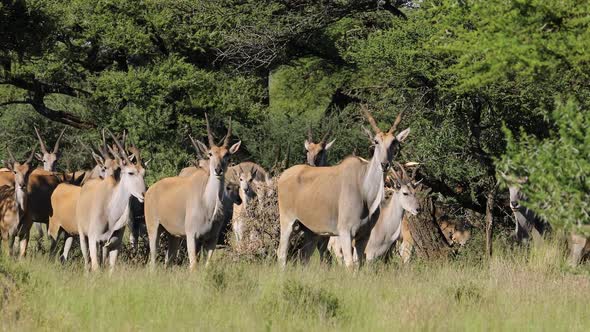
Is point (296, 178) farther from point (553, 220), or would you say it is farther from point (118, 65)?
point (118, 65)

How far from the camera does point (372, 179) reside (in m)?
14.7

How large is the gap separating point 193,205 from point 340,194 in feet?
6.02

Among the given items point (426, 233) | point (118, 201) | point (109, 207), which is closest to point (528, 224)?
point (426, 233)

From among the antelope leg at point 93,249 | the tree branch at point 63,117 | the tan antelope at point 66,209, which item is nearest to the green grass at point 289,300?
the antelope leg at point 93,249

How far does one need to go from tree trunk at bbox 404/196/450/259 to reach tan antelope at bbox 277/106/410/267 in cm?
249

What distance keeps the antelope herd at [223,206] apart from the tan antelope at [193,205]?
1 cm

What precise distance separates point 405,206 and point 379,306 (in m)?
5.29

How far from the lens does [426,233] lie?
17594mm

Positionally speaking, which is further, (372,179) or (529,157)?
(372,179)

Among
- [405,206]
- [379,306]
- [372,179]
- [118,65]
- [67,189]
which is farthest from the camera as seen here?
[118,65]

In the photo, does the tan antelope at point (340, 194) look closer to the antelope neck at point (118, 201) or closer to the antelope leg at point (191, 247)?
the antelope leg at point (191, 247)

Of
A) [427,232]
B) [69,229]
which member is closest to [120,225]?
[69,229]

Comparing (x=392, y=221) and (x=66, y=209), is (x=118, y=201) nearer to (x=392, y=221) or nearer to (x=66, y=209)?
(x=66, y=209)

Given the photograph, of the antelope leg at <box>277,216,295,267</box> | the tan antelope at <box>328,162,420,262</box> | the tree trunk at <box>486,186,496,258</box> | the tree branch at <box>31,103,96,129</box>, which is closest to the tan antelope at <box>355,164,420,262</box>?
the tan antelope at <box>328,162,420,262</box>
